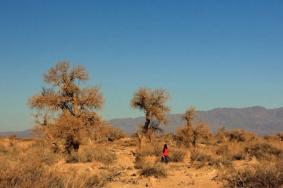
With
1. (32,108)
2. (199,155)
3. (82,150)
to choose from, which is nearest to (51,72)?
(32,108)

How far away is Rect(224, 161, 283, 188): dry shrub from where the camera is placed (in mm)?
15535

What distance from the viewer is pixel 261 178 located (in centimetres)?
1593

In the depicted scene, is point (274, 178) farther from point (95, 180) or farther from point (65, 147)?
point (65, 147)

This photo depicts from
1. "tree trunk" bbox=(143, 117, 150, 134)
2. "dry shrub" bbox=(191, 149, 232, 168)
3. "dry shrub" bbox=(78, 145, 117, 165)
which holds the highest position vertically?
"tree trunk" bbox=(143, 117, 150, 134)

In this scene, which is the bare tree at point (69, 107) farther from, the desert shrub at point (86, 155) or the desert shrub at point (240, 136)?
the desert shrub at point (240, 136)

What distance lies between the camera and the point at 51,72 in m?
33.5

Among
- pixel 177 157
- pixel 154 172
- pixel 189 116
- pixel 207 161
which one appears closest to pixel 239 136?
pixel 189 116

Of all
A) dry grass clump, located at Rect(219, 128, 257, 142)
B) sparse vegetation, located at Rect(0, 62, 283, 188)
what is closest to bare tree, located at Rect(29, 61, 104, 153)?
sparse vegetation, located at Rect(0, 62, 283, 188)

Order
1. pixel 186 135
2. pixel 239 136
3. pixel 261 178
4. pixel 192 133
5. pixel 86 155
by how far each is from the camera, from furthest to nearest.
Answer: pixel 239 136 → pixel 186 135 → pixel 192 133 → pixel 86 155 → pixel 261 178

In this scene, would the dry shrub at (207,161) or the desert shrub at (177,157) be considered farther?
the desert shrub at (177,157)

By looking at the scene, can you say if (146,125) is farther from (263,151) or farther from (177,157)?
(177,157)

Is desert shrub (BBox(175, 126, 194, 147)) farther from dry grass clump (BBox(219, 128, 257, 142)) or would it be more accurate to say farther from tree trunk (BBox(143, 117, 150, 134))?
dry grass clump (BBox(219, 128, 257, 142))

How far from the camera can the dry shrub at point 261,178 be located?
15535 mm

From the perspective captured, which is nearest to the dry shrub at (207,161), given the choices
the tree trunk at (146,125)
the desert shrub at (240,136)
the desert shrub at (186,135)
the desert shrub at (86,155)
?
the desert shrub at (86,155)
